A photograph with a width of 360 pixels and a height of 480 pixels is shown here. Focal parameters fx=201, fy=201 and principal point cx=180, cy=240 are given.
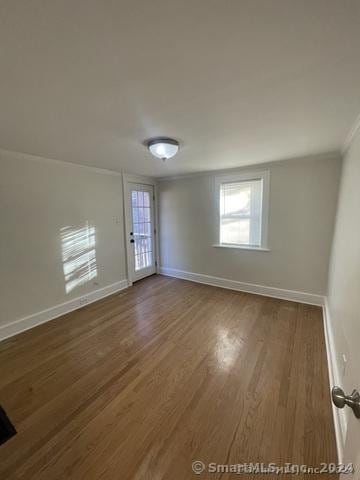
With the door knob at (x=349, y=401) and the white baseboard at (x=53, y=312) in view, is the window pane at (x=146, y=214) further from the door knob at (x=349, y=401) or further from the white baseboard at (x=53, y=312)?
the door knob at (x=349, y=401)

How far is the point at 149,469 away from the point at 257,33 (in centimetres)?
230

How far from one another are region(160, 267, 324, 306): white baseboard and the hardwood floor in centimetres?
31

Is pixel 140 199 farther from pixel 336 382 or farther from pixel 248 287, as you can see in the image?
pixel 336 382

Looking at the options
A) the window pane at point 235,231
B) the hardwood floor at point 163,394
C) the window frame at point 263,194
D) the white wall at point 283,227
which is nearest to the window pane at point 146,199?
the white wall at point 283,227

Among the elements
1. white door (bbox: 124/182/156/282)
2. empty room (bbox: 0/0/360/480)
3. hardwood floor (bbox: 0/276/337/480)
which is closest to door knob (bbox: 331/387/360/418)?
empty room (bbox: 0/0/360/480)

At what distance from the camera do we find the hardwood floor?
1.23 metres

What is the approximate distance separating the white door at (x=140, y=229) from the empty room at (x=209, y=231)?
169 mm

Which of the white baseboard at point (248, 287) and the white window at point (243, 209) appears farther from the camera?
the white window at point (243, 209)

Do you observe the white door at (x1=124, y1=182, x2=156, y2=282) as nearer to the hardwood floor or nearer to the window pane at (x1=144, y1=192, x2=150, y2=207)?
the window pane at (x1=144, y1=192, x2=150, y2=207)

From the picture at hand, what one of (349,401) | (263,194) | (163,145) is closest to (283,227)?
(263,194)

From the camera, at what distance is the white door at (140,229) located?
3.97m

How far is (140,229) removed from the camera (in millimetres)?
4289

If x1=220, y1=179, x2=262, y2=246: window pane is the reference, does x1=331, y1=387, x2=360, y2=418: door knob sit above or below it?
below

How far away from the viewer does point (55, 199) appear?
284 cm
